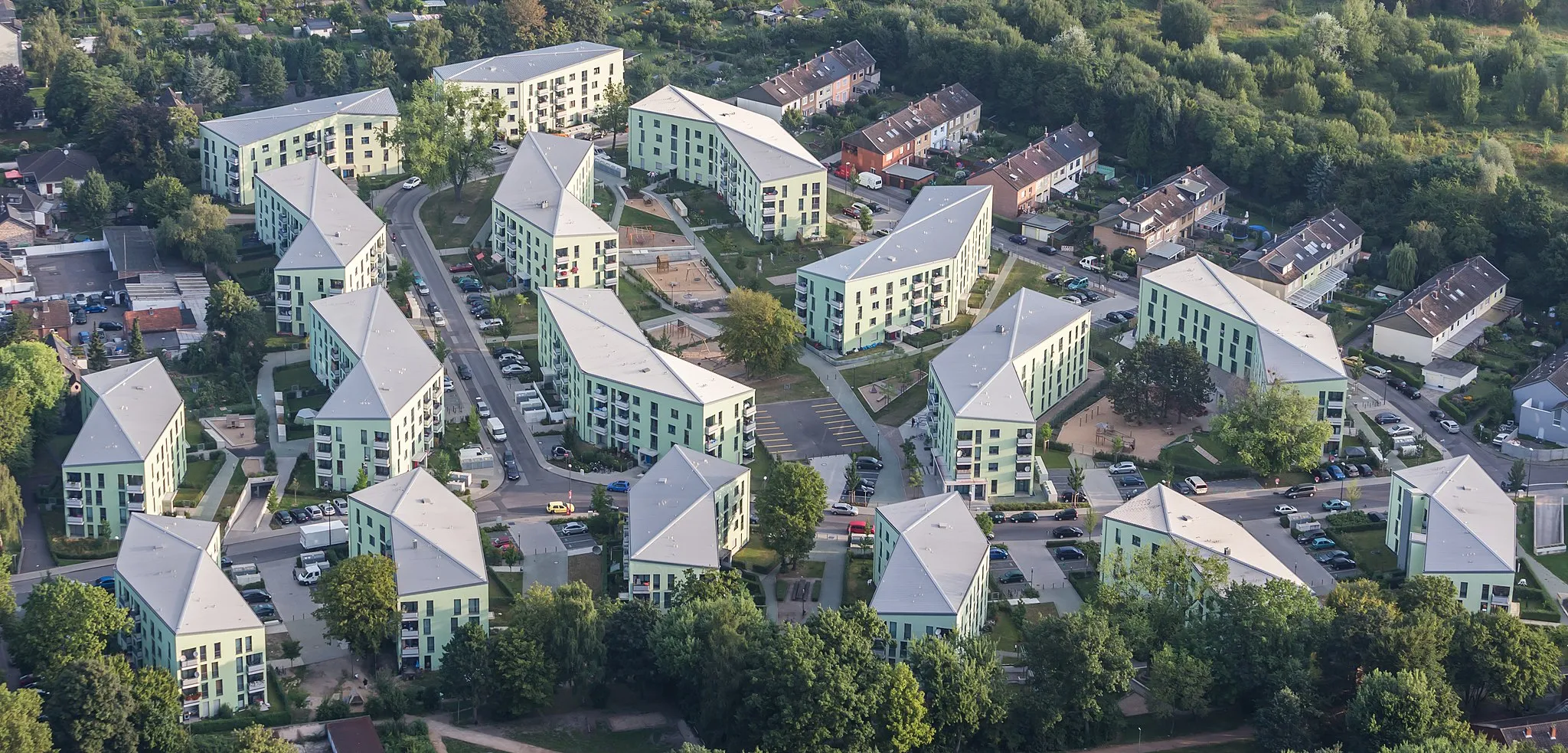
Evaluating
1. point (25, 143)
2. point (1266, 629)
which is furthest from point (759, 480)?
point (25, 143)

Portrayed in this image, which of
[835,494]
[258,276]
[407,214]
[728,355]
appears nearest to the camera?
[835,494]

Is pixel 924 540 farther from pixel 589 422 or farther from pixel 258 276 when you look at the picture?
pixel 258 276

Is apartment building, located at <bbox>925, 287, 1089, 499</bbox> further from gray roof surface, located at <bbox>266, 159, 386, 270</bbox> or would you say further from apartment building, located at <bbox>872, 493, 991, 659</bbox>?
gray roof surface, located at <bbox>266, 159, 386, 270</bbox>

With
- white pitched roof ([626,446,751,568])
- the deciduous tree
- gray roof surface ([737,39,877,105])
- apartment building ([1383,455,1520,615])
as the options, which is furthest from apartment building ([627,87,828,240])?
apartment building ([1383,455,1520,615])

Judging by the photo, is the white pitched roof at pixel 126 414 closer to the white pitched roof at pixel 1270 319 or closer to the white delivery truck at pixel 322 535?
the white delivery truck at pixel 322 535

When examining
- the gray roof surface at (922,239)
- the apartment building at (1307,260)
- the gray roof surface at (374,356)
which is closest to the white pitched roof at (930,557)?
the gray roof surface at (922,239)

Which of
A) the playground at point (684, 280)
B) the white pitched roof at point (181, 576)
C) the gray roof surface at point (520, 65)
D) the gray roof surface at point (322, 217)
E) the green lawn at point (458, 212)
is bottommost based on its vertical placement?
the green lawn at point (458, 212)
